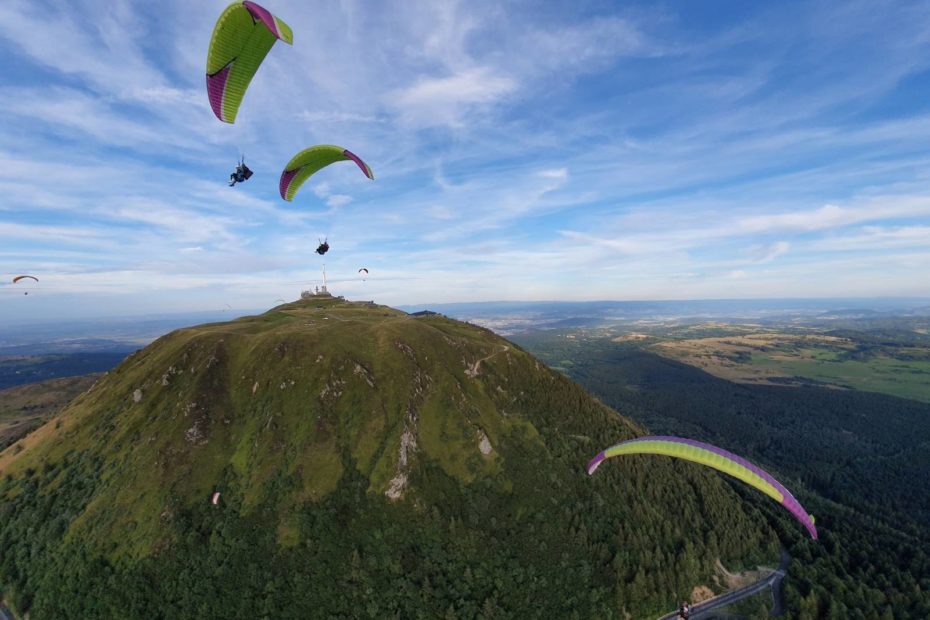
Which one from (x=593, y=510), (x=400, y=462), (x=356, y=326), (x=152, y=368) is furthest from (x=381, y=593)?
(x=152, y=368)

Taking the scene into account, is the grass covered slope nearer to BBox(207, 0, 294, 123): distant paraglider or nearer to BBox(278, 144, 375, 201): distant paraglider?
BBox(278, 144, 375, 201): distant paraglider

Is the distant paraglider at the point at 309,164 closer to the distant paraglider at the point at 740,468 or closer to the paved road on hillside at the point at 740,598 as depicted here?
the distant paraglider at the point at 740,468

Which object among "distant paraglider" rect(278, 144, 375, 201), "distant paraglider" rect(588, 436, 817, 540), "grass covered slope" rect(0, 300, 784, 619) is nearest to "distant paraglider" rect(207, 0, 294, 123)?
"distant paraglider" rect(278, 144, 375, 201)

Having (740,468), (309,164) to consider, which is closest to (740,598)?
(740,468)

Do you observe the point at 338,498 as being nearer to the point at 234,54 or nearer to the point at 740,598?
the point at 234,54

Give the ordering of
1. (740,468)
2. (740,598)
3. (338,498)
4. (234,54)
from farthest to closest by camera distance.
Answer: (338,498), (740,598), (740,468), (234,54)

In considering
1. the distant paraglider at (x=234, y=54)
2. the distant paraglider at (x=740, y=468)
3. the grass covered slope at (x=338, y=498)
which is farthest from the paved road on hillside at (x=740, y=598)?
the distant paraglider at (x=234, y=54)
